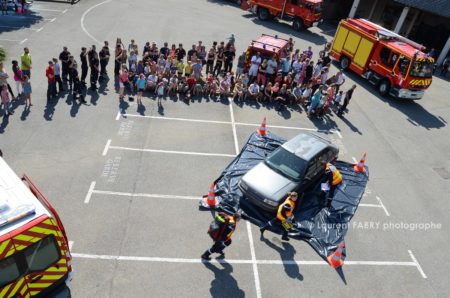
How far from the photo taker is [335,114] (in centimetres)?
1725

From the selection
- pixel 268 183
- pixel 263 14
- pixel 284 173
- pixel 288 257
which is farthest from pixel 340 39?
pixel 288 257

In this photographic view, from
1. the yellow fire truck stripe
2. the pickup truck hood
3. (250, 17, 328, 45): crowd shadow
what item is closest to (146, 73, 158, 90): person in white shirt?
the pickup truck hood

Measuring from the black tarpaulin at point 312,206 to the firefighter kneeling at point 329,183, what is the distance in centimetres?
17

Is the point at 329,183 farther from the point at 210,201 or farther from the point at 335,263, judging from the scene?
the point at 210,201

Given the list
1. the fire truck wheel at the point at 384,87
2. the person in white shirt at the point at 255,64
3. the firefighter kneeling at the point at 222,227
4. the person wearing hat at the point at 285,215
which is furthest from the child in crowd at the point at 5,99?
the fire truck wheel at the point at 384,87

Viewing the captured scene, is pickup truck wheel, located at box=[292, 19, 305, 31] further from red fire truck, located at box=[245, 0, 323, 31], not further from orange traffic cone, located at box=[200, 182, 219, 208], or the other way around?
orange traffic cone, located at box=[200, 182, 219, 208]

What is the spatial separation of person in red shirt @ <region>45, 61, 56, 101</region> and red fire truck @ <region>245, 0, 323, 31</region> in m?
19.6

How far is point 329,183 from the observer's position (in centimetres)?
1155

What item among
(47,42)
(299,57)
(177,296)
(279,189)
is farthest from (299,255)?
(47,42)

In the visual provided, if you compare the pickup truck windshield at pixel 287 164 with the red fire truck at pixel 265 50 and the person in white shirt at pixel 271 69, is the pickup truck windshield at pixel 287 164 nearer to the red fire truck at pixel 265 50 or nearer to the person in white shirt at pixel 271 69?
the person in white shirt at pixel 271 69

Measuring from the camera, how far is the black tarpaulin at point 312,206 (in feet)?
33.2

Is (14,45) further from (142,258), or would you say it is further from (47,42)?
(142,258)

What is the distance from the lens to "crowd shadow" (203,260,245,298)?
8.24 meters

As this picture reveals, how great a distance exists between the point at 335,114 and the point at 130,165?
10.4 meters
